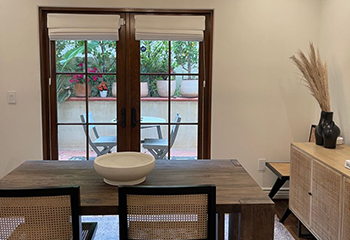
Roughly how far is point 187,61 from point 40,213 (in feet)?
8.13

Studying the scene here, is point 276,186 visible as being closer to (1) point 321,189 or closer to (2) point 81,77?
(1) point 321,189

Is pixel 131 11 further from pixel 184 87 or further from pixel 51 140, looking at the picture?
pixel 51 140

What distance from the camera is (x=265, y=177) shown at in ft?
12.3

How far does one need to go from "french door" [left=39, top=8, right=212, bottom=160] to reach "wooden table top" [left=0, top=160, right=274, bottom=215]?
1.38 meters

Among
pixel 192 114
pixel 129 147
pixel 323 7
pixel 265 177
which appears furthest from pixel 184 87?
pixel 323 7

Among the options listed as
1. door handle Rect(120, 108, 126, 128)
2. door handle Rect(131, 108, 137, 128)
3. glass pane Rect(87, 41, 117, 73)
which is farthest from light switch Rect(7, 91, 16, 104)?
door handle Rect(131, 108, 137, 128)

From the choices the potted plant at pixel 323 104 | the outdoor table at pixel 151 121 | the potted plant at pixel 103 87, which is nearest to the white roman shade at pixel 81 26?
the potted plant at pixel 103 87

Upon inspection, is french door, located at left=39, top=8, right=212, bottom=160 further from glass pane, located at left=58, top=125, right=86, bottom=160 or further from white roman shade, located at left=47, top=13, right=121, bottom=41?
white roman shade, located at left=47, top=13, right=121, bottom=41

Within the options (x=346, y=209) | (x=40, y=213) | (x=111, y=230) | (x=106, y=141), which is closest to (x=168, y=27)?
(x=106, y=141)

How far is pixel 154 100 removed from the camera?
3.70 meters

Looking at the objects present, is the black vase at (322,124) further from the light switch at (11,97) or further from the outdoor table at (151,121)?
the light switch at (11,97)

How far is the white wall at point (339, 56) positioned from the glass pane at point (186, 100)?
1326mm

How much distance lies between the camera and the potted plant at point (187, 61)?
363cm

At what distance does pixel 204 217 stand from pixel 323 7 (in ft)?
9.33
